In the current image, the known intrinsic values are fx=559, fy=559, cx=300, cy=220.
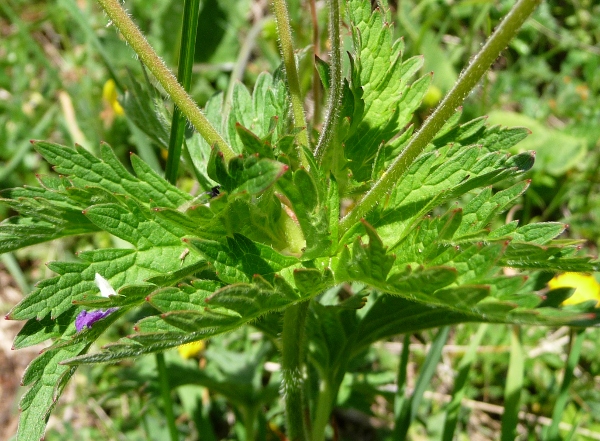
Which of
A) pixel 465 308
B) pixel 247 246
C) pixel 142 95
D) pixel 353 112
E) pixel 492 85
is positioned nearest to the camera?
pixel 465 308

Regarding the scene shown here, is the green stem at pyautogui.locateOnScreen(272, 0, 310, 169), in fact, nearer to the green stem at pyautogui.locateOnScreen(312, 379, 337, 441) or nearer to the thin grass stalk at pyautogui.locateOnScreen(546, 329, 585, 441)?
the green stem at pyautogui.locateOnScreen(312, 379, 337, 441)

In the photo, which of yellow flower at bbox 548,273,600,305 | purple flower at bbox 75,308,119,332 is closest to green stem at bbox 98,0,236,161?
purple flower at bbox 75,308,119,332

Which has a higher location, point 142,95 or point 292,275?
point 142,95

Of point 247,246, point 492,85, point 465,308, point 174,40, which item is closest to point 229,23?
point 174,40

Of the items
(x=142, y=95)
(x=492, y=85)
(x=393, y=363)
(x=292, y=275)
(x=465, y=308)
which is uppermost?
(x=142, y=95)

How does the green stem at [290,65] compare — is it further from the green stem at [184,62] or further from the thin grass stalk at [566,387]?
the thin grass stalk at [566,387]

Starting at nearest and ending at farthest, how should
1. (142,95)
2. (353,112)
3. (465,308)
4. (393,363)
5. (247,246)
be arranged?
(465,308), (247,246), (353,112), (142,95), (393,363)

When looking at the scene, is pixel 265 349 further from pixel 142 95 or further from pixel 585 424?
pixel 585 424
